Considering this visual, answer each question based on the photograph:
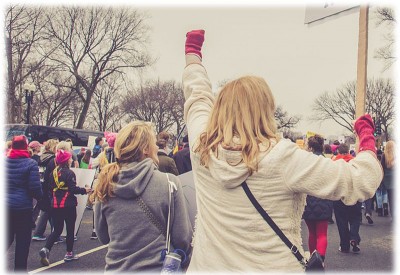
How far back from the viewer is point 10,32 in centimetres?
2083

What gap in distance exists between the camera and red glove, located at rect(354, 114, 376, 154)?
5.57 feet

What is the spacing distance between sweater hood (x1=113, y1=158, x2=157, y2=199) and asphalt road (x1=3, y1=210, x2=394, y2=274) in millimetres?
3534

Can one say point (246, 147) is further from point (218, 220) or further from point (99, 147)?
point (99, 147)

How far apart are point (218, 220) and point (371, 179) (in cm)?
60

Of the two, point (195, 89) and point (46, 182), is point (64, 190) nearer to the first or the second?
point (46, 182)

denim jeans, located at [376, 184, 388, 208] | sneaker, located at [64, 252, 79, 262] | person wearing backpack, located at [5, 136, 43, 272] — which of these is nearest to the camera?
person wearing backpack, located at [5, 136, 43, 272]

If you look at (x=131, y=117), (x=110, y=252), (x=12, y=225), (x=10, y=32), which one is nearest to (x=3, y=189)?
(x=12, y=225)

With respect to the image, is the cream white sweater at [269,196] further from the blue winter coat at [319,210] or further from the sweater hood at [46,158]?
the sweater hood at [46,158]

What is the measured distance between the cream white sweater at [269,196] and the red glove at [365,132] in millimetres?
60

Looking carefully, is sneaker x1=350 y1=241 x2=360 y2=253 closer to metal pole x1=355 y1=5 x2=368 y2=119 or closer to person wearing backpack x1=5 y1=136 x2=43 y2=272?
person wearing backpack x1=5 y1=136 x2=43 y2=272

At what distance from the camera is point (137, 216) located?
2.66 metres

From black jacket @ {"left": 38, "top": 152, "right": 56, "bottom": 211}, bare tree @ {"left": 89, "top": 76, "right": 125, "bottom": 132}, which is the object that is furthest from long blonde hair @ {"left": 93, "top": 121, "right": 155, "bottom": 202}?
bare tree @ {"left": 89, "top": 76, "right": 125, "bottom": 132}

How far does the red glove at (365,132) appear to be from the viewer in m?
1.70

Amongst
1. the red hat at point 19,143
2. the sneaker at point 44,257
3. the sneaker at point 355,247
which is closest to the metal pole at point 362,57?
the red hat at point 19,143
